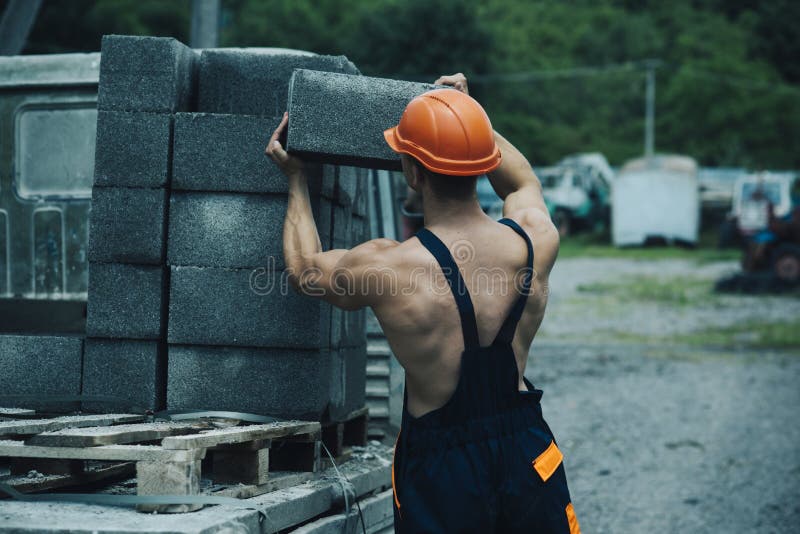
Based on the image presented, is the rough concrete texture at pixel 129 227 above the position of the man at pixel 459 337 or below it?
above

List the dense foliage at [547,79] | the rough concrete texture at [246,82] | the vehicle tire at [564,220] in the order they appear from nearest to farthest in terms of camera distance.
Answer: the rough concrete texture at [246,82] → the vehicle tire at [564,220] → the dense foliage at [547,79]

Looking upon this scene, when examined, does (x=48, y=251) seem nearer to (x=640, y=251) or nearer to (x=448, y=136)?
(x=448, y=136)

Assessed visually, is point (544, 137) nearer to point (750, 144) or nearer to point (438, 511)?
point (750, 144)

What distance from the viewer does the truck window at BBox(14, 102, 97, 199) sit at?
528cm

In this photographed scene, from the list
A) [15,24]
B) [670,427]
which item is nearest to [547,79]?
[670,427]

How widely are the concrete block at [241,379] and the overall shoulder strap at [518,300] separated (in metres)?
0.98

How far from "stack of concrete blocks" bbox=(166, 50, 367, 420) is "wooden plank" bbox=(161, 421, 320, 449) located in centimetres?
14

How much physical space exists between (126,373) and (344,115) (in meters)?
1.30

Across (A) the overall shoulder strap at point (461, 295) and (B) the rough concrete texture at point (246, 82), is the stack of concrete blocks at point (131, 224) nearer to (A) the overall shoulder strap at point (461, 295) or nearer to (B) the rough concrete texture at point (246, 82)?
(B) the rough concrete texture at point (246, 82)

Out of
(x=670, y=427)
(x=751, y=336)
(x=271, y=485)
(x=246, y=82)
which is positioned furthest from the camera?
(x=751, y=336)

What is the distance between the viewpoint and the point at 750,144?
47.0 metres

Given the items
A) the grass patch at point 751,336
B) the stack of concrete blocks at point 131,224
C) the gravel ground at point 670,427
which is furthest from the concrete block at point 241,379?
the grass patch at point 751,336

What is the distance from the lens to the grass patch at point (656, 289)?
18.5m

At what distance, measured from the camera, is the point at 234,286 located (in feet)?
12.0
